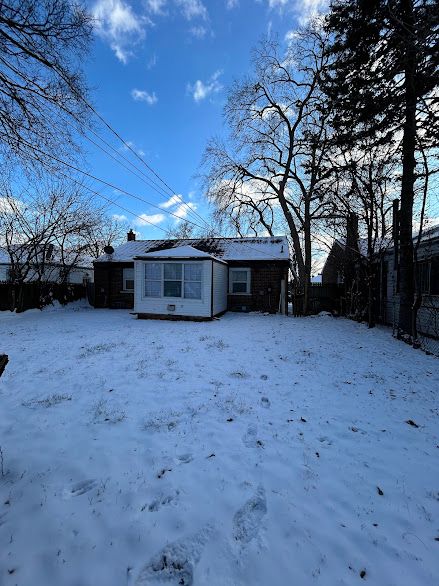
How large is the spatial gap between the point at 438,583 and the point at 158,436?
2526mm

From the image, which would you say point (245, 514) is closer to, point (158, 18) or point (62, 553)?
point (62, 553)

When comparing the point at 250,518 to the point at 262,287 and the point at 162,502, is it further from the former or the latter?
the point at 262,287

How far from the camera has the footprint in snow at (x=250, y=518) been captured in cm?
203

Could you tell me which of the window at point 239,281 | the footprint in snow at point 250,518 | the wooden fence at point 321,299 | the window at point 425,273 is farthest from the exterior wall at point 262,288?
the footprint in snow at point 250,518

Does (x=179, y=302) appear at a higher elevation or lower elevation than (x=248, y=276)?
lower

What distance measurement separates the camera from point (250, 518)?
2.18 meters

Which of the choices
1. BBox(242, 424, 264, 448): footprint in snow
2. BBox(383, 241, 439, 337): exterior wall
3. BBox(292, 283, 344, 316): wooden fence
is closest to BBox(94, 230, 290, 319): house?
Answer: BBox(292, 283, 344, 316): wooden fence

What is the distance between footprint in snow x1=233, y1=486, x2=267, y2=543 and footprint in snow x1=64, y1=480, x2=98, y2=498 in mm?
1257

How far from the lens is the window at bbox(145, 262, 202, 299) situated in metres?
12.8

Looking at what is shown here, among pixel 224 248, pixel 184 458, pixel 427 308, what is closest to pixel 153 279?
pixel 224 248

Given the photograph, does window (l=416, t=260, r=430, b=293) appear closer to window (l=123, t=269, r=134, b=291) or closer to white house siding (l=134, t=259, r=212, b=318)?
white house siding (l=134, t=259, r=212, b=318)

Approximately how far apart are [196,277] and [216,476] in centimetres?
1050

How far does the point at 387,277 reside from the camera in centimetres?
1299

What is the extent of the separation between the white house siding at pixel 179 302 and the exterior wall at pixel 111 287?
15.4ft
